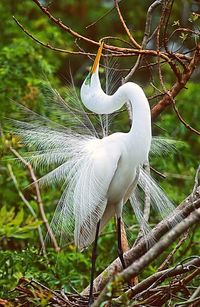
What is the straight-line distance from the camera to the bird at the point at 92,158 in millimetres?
2838

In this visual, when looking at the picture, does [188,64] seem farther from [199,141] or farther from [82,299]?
[199,141]

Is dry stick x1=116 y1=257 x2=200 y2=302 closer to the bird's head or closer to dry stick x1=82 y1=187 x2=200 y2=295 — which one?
dry stick x1=82 y1=187 x2=200 y2=295

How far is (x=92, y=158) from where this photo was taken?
2969 mm

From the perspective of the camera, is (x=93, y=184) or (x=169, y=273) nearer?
(x=169, y=273)

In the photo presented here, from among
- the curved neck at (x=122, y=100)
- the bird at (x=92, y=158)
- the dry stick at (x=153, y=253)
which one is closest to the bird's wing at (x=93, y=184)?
the bird at (x=92, y=158)

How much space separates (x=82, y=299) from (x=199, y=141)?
266 cm

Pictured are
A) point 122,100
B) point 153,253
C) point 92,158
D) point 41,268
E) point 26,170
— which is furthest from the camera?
point 26,170

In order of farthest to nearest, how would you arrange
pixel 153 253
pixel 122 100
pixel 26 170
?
pixel 26 170 → pixel 122 100 → pixel 153 253

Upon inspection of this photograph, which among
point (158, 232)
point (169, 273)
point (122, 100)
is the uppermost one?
point (122, 100)

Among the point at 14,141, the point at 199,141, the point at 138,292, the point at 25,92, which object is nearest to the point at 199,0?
the point at 138,292

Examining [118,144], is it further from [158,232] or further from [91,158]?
[158,232]

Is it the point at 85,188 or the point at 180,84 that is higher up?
the point at 180,84

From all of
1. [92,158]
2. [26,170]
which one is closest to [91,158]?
[92,158]

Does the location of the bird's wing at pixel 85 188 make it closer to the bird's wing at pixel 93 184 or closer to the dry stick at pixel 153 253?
the bird's wing at pixel 93 184
